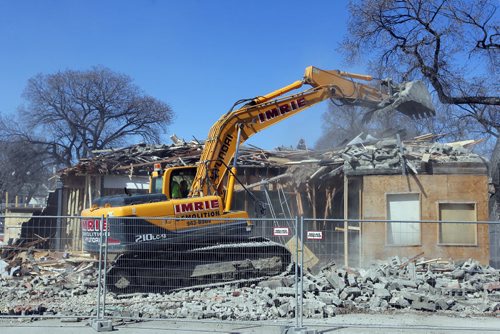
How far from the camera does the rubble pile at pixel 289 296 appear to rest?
32.4 ft

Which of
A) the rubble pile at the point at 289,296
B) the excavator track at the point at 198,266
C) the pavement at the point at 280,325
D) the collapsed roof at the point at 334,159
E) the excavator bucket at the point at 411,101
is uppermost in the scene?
the excavator bucket at the point at 411,101

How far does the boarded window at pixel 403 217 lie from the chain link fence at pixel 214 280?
2.59 ft

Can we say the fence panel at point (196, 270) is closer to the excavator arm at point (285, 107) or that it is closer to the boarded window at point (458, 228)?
the excavator arm at point (285, 107)

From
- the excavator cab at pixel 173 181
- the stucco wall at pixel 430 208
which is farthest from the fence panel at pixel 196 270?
the stucco wall at pixel 430 208

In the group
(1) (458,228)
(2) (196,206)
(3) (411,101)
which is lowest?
(1) (458,228)

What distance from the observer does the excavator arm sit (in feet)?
43.6

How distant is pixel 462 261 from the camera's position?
580 inches

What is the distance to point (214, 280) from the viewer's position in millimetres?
12312

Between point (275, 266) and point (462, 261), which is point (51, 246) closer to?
point (275, 266)

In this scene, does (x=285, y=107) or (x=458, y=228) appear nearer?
(x=285, y=107)

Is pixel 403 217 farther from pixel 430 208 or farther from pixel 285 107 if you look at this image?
pixel 285 107

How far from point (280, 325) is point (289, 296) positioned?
2115 mm

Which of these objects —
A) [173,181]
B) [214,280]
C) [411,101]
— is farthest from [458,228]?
[173,181]

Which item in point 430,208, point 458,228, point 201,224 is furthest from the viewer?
point 430,208
